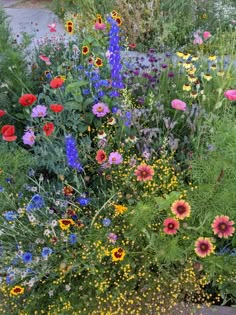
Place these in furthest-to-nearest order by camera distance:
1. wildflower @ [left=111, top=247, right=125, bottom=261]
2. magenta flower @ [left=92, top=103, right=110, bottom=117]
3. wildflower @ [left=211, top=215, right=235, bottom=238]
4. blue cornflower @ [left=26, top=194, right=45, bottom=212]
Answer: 1. magenta flower @ [left=92, top=103, right=110, bottom=117]
2. blue cornflower @ [left=26, top=194, right=45, bottom=212]
3. wildflower @ [left=111, top=247, right=125, bottom=261]
4. wildflower @ [left=211, top=215, right=235, bottom=238]

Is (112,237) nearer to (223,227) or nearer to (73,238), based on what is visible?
(73,238)

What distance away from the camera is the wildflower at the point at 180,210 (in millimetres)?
1922

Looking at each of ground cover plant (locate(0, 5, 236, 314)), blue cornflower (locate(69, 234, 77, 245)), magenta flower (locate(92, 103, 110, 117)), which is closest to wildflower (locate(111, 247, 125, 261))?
ground cover plant (locate(0, 5, 236, 314))

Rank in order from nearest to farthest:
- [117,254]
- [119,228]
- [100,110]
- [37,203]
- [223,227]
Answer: [223,227] → [117,254] → [37,203] → [119,228] → [100,110]

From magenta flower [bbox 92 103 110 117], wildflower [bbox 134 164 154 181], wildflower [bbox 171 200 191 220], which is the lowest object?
wildflower [bbox 171 200 191 220]

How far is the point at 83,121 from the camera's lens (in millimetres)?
2932

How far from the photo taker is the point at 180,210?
1.93 meters

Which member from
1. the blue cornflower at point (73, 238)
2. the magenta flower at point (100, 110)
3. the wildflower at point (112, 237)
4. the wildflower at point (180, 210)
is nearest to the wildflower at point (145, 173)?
the wildflower at point (180, 210)

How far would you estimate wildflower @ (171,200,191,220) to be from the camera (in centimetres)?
192

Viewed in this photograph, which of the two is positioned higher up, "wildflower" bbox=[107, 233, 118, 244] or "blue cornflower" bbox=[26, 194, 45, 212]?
"blue cornflower" bbox=[26, 194, 45, 212]

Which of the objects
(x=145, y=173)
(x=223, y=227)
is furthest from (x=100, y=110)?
(x=223, y=227)

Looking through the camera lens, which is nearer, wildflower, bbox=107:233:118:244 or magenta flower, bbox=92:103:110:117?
wildflower, bbox=107:233:118:244

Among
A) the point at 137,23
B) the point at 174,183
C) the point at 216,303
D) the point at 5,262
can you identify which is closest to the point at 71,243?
the point at 5,262

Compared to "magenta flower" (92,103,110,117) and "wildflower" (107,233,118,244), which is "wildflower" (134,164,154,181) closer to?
Result: "wildflower" (107,233,118,244)
